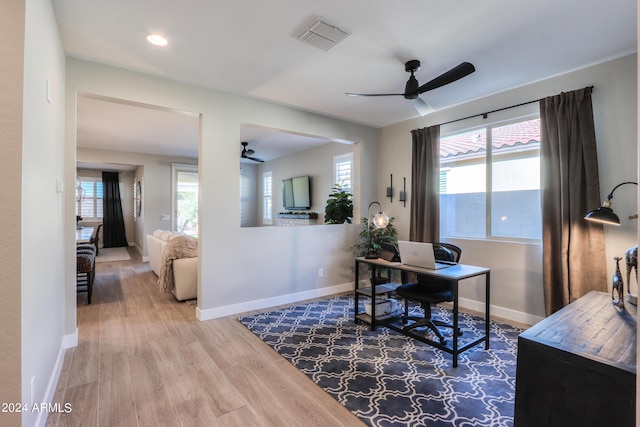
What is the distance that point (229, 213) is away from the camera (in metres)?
3.65

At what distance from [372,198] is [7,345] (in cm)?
441

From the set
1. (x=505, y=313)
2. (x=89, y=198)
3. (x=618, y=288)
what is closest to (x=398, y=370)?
(x=618, y=288)

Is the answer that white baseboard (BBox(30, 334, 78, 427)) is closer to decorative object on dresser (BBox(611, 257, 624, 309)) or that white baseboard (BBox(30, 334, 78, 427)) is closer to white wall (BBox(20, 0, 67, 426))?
white wall (BBox(20, 0, 67, 426))

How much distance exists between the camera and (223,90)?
3549 millimetres

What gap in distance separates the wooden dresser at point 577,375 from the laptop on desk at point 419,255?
1.18m

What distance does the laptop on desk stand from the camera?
8.84ft

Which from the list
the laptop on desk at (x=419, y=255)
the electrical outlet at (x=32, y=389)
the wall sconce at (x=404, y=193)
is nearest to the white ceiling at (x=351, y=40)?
the wall sconce at (x=404, y=193)

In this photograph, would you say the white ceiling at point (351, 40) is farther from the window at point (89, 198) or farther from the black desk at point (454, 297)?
the window at point (89, 198)

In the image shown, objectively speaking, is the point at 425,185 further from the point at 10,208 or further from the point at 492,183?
the point at 10,208

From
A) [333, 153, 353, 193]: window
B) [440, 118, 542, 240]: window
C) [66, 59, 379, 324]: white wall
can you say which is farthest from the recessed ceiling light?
[333, 153, 353, 193]: window

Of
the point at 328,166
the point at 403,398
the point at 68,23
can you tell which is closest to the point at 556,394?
the point at 403,398

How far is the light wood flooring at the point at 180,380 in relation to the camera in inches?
73.0

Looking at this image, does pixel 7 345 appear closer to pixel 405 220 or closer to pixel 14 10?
pixel 14 10

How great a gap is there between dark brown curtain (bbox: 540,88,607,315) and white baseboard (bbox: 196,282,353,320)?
2585 mm
